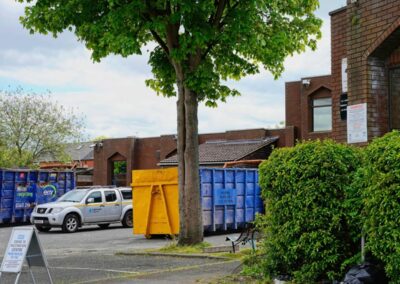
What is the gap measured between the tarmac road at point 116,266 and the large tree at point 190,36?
6.91 ft

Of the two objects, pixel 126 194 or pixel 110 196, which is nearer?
pixel 110 196

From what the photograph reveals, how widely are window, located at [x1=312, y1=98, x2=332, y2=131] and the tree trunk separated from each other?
2529 cm

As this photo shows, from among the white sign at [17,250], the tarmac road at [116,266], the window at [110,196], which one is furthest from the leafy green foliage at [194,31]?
the window at [110,196]

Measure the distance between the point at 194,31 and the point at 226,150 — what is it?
93.3ft

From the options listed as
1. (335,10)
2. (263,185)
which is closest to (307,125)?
(335,10)

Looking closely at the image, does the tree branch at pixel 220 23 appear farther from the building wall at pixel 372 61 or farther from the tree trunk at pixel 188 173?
the building wall at pixel 372 61

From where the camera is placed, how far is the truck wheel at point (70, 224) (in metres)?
22.9

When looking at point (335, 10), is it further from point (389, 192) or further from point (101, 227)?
point (101, 227)

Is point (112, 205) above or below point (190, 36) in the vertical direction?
below

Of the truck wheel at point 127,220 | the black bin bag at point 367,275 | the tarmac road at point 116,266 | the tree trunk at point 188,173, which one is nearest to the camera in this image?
the black bin bag at point 367,275

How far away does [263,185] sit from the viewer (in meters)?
8.70

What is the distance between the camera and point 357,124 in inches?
391

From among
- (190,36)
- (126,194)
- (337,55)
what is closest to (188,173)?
(190,36)

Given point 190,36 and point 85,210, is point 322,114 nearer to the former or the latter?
point 85,210
